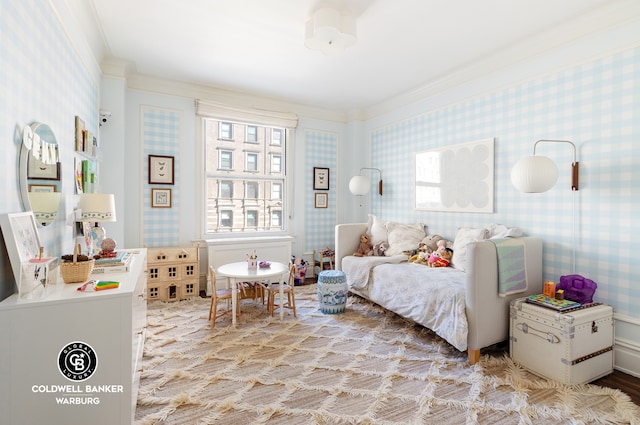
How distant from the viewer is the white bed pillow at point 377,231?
4.30 metres

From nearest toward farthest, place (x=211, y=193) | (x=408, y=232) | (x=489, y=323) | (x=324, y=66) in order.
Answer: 1. (x=489, y=323)
2. (x=324, y=66)
3. (x=408, y=232)
4. (x=211, y=193)

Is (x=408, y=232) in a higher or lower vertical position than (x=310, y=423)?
higher

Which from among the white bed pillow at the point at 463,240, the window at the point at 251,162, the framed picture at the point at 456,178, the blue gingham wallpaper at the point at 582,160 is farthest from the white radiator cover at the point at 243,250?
the blue gingham wallpaper at the point at 582,160

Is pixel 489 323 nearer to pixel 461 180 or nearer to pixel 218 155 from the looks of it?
pixel 461 180

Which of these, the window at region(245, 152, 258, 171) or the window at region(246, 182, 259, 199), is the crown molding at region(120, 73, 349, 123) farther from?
the window at region(246, 182, 259, 199)

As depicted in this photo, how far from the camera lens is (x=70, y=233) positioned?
238 centimetres

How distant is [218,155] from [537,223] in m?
3.99

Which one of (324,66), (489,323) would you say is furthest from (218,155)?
(489,323)

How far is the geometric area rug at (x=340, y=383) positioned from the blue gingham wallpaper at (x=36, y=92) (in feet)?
3.83

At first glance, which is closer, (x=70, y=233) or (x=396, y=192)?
(x=70, y=233)

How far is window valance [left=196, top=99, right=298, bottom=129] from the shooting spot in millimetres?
4406

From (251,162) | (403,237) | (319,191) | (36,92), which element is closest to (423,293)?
(403,237)

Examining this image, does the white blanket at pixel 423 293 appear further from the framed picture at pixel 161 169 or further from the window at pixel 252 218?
the framed picture at pixel 161 169

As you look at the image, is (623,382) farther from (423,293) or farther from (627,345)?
(423,293)
